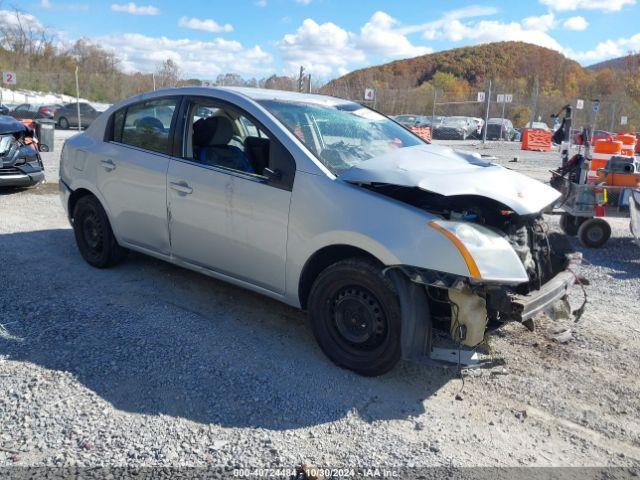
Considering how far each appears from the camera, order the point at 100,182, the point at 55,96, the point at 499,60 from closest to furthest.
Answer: the point at 100,182, the point at 55,96, the point at 499,60

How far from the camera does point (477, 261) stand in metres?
3.17

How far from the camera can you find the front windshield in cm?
406

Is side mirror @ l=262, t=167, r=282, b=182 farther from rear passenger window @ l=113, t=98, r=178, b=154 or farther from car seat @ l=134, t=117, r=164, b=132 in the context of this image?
car seat @ l=134, t=117, r=164, b=132

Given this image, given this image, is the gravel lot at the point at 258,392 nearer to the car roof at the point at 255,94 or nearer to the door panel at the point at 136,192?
the door panel at the point at 136,192

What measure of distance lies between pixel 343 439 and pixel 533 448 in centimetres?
103

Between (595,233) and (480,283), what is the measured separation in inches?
202

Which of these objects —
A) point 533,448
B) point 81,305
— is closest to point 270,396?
point 533,448

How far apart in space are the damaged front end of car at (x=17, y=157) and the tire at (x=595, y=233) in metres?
8.76

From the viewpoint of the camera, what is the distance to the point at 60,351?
3818 millimetres

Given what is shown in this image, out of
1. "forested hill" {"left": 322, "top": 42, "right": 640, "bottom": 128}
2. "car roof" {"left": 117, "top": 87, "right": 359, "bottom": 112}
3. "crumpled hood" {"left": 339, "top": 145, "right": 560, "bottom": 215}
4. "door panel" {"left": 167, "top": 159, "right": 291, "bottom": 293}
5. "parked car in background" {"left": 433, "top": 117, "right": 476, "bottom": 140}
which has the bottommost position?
"door panel" {"left": 167, "top": 159, "right": 291, "bottom": 293}

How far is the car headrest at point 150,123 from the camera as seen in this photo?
4934mm

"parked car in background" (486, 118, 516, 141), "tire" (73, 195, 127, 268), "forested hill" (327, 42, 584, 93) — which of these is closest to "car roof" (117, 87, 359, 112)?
"tire" (73, 195, 127, 268)

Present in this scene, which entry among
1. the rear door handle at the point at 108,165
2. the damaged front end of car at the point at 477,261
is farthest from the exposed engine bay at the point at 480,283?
the rear door handle at the point at 108,165

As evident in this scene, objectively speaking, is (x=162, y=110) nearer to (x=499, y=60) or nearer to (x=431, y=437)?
(x=431, y=437)
